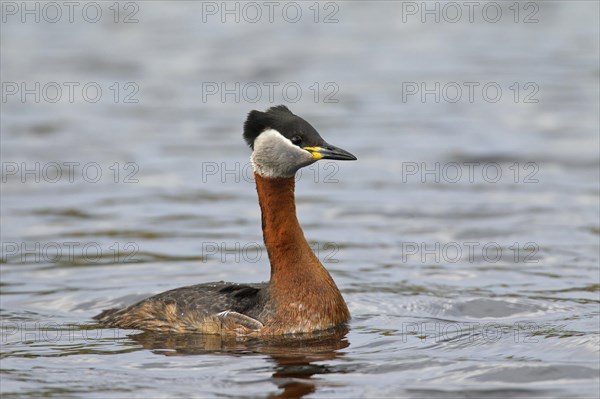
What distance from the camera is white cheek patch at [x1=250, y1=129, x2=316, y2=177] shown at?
510 inches

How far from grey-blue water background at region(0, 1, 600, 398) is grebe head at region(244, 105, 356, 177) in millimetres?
1923

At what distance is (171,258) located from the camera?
1708cm

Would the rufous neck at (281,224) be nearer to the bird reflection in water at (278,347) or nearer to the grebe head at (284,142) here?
the grebe head at (284,142)

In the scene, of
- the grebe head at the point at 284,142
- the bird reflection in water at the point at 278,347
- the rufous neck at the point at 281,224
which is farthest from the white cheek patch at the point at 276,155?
the bird reflection in water at the point at 278,347

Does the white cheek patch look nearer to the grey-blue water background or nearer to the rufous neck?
the rufous neck

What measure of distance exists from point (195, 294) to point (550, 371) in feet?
13.0

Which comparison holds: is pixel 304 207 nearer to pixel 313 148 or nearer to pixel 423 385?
pixel 313 148

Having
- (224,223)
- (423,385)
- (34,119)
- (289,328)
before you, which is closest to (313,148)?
(289,328)

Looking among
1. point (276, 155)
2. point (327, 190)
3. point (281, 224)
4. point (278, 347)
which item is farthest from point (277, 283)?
point (327, 190)

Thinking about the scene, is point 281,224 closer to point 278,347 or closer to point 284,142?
point 284,142

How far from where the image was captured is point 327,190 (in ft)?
69.1

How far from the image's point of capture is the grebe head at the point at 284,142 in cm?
1296

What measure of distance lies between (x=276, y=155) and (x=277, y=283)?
136 centimetres

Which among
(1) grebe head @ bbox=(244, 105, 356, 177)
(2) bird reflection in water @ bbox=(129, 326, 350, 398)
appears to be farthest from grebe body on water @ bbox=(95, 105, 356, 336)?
(2) bird reflection in water @ bbox=(129, 326, 350, 398)
